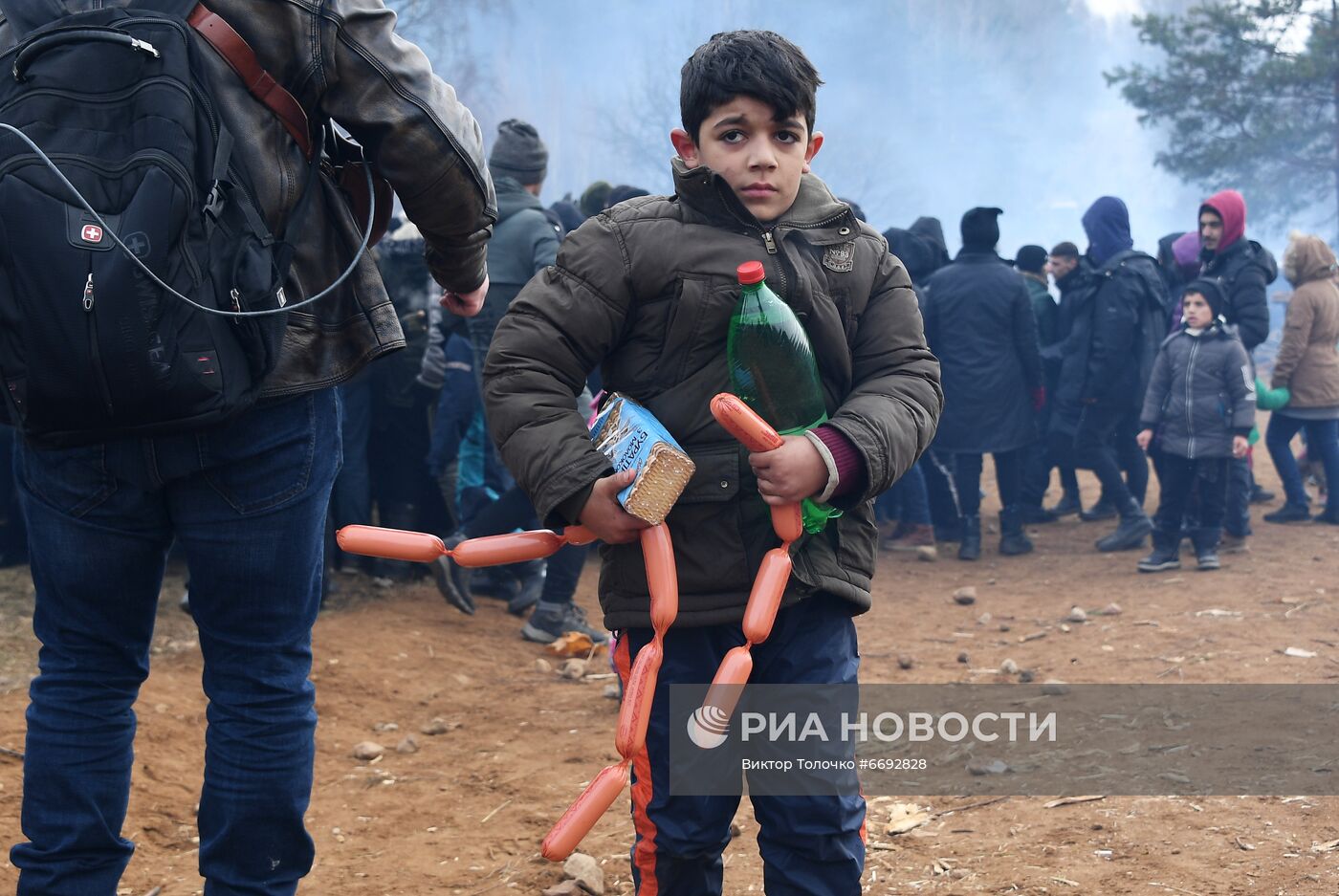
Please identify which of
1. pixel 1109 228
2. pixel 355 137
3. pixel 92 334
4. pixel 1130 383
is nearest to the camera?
pixel 92 334

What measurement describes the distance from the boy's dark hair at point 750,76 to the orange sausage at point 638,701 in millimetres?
971

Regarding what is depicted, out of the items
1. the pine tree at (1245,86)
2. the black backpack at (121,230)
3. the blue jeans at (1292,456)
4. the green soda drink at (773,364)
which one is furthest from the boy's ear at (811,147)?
the pine tree at (1245,86)

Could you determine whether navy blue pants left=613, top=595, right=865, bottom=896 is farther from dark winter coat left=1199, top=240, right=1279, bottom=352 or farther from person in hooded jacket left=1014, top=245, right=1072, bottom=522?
person in hooded jacket left=1014, top=245, right=1072, bottom=522

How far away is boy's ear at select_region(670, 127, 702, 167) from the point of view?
2.52 metres

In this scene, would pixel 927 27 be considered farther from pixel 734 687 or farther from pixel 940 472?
pixel 734 687

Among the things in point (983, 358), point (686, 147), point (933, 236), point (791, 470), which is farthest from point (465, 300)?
point (933, 236)

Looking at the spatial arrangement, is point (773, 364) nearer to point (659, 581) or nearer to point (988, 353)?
point (659, 581)

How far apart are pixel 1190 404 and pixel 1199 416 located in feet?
0.27

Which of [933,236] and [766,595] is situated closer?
[766,595]

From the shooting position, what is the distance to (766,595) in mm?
2215

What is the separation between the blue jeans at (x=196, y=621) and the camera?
6.84 ft

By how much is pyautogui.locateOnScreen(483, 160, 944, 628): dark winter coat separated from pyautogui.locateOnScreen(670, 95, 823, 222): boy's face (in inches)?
1.3

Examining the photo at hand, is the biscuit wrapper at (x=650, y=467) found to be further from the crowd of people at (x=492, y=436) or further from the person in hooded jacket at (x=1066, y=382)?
the person in hooded jacket at (x=1066, y=382)

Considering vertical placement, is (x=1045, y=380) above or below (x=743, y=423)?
above
